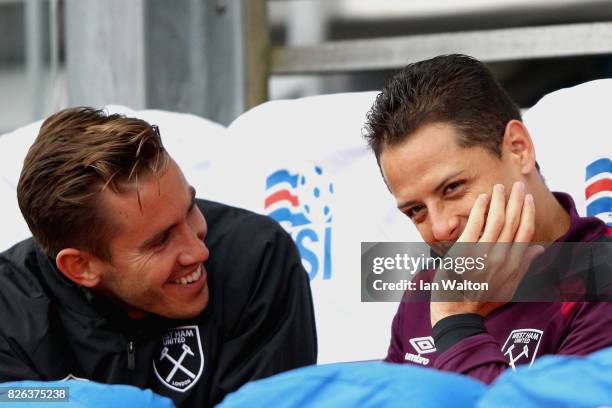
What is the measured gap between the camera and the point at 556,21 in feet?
12.9

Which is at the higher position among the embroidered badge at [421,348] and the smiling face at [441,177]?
the smiling face at [441,177]

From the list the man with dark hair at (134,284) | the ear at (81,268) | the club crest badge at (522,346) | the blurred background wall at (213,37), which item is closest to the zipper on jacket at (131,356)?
the man with dark hair at (134,284)

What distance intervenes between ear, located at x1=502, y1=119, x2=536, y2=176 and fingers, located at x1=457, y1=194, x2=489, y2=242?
13cm

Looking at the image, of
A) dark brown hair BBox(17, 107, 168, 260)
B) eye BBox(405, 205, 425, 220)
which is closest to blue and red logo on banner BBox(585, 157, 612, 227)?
eye BBox(405, 205, 425, 220)

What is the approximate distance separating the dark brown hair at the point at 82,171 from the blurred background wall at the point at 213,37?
1.46 meters

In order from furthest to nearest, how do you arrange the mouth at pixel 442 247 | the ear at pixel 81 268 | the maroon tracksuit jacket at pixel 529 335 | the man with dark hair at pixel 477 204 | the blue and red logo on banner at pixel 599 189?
the blue and red logo on banner at pixel 599 189, the ear at pixel 81 268, the mouth at pixel 442 247, the man with dark hair at pixel 477 204, the maroon tracksuit jacket at pixel 529 335

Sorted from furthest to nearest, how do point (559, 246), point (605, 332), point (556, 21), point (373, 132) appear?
point (556, 21)
point (373, 132)
point (559, 246)
point (605, 332)

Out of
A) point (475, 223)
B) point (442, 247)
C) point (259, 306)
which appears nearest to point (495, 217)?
point (475, 223)

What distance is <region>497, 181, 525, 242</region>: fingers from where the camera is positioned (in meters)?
1.94

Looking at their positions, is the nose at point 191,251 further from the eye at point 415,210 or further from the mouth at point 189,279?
the eye at point 415,210

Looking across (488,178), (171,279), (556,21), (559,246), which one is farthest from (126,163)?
(556,21)

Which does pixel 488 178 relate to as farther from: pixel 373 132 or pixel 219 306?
pixel 219 306

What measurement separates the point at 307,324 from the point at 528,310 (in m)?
0.60

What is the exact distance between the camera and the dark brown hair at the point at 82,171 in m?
2.25
